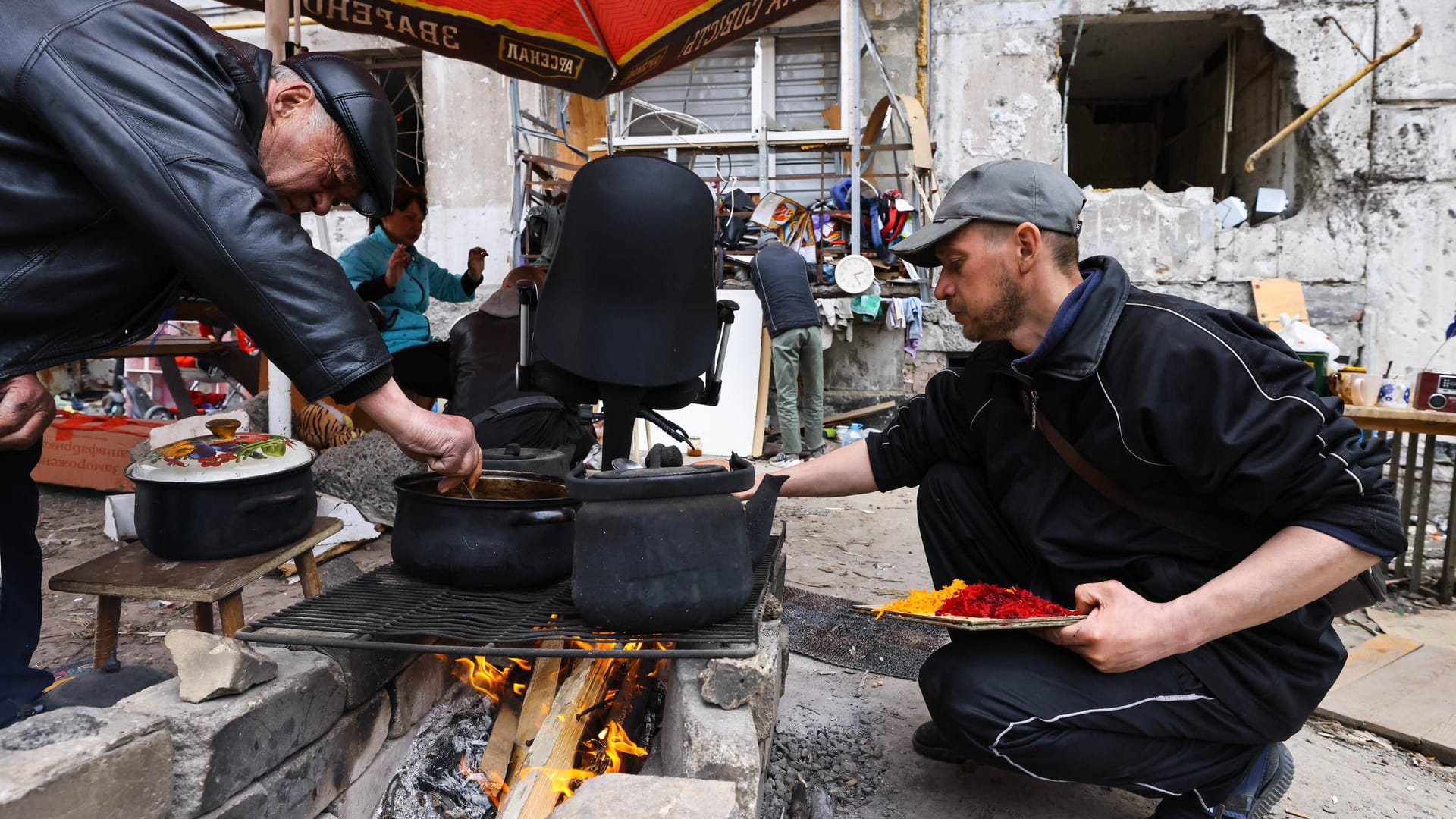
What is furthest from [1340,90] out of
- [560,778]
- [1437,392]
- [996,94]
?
[560,778]

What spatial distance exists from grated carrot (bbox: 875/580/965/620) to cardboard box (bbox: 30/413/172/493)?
4.96m

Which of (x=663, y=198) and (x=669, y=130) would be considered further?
(x=669, y=130)

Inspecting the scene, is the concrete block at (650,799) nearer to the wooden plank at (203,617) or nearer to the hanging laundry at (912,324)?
the wooden plank at (203,617)

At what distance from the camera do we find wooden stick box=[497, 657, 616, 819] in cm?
163

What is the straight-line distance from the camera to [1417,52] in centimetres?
675

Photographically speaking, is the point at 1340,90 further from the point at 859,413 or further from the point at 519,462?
the point at 519,462

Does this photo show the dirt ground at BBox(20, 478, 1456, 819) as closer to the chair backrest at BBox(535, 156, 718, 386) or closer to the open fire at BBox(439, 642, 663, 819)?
the open fire at BBox(439, 642, 663, 819)

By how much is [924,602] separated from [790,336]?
4.85 metres

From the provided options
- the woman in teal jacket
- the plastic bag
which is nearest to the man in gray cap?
the plastic bag

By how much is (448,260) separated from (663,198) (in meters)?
5.69

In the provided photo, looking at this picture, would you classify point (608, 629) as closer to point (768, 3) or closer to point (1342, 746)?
point (1342, 746)

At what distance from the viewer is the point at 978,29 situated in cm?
764


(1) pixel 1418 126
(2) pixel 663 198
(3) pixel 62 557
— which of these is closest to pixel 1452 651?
(2) pixel 663 198

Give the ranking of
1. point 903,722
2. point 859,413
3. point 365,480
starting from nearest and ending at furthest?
point 903,722, point 365,480, point 859,413
